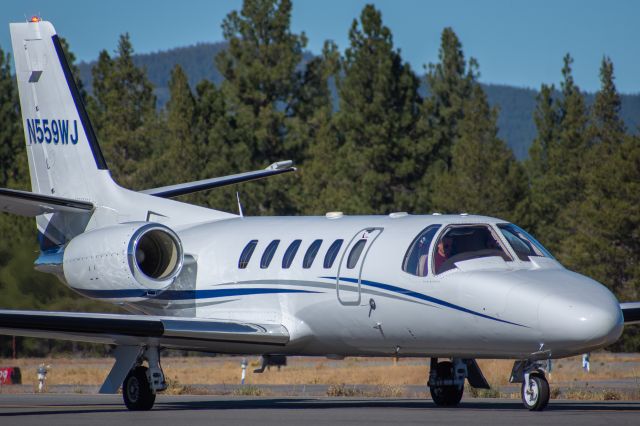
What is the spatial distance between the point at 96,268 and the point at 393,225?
208 inches

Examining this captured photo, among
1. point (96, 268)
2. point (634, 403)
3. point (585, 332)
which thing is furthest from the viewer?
point (96, 268)

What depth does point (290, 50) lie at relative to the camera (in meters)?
66.8

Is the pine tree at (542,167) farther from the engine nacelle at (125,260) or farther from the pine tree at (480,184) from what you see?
the engine nacelle at (125,260)

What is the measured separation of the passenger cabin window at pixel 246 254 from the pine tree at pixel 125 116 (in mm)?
44190

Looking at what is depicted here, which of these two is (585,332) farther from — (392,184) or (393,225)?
(392,184)

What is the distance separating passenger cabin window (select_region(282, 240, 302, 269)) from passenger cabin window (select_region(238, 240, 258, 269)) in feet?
2.55

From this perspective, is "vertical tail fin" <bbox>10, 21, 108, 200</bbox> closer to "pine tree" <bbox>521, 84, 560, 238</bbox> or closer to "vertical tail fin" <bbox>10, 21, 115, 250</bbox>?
"vertical tail fin" <bbox>10, 21, 115, 250</bbox>

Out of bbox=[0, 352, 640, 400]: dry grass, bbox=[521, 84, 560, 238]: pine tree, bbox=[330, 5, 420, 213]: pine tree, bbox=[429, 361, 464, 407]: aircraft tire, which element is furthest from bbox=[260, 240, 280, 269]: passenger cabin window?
bbox=[330, 5, 420, 213]: pine tree

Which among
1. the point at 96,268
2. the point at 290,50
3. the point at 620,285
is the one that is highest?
the point at 290,50

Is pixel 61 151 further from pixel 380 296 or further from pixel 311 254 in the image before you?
pixel 380 296

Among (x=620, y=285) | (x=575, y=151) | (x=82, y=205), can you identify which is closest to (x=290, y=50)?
(x=575, y=151)

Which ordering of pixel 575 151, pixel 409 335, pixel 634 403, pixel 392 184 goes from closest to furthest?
pixel 409 335
pixel 634 403
pixel 392 184
pixel 575 151

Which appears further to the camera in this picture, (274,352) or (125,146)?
(125,146)

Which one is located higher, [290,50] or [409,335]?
[290,50]
